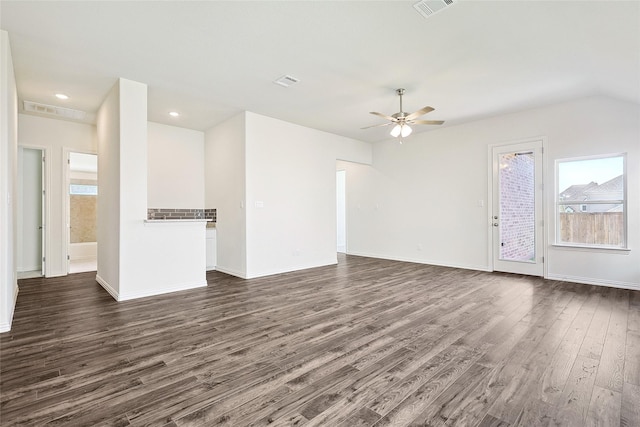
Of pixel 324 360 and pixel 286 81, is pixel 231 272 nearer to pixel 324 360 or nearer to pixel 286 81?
pixel 286 81

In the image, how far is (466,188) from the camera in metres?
6.17

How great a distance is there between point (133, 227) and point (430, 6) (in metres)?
4.19

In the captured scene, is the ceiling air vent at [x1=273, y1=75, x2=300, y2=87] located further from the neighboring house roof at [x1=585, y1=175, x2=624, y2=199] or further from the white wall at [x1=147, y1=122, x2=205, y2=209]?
the neighboring house roof at [x1=585, y1=175, x2=624, y2=199]

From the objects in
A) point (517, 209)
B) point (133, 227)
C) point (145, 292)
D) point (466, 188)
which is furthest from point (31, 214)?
point (517, 209)

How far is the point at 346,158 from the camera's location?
718 centimetres

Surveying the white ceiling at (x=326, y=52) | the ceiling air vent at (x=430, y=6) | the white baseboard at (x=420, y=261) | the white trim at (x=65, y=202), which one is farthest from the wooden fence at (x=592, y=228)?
the white trim at (x=65, y=202)

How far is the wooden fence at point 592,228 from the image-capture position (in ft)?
15.2

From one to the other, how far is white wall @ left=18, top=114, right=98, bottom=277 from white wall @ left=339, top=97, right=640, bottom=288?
6298 millimetres

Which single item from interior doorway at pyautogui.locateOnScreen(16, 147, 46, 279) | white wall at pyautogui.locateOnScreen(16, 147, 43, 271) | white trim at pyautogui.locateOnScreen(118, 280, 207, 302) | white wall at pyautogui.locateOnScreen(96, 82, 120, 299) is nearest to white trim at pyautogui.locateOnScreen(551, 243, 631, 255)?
white trim at pyautogui.locateOnScreen(118, 280, 207, 302)

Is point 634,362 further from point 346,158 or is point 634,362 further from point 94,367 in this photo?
point 346,158

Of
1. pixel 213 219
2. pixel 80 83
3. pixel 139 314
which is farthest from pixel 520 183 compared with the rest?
pixel 80 83

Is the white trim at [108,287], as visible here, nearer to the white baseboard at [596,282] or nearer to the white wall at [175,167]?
the white wall at [175,167]

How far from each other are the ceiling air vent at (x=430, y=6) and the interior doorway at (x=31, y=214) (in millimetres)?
6507

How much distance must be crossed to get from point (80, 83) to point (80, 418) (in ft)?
14.0
